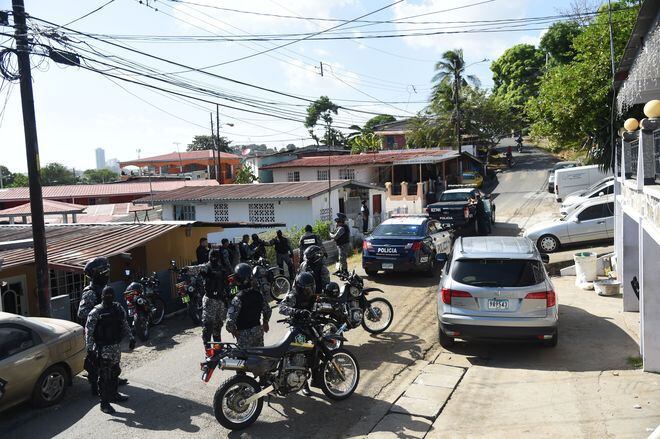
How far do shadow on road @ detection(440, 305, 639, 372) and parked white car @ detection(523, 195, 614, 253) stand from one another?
7268mm

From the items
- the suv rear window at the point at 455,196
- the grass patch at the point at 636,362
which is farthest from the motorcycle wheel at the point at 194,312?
the suv rear window at the point at 455,196

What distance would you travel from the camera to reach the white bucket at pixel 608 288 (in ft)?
37.6

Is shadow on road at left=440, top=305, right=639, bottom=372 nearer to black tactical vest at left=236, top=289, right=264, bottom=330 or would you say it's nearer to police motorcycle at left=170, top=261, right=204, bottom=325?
black tactical vest at left=236, top=289, right=264, bottom=330

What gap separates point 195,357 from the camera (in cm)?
890

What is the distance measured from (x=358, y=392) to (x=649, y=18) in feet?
19.1

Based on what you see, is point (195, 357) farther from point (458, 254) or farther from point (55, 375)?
point (458, 254)

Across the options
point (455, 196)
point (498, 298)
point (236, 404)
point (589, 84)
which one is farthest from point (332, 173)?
point (236, 404)

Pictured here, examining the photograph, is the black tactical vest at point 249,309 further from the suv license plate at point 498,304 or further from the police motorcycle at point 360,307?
the suv license plate at point 498,304

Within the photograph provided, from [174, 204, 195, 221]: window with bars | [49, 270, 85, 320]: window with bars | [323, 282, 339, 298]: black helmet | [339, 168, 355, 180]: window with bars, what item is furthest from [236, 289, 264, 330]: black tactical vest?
[339, 168, 355, 180]: window with bars

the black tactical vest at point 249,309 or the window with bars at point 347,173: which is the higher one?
the window with bars at point 347,173

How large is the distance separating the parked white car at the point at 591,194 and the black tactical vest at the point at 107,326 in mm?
17452

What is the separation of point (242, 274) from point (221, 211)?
20.7 meters

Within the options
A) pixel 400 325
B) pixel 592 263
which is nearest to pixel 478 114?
pixel 592 263

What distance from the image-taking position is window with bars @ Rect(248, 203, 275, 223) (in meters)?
26.0
